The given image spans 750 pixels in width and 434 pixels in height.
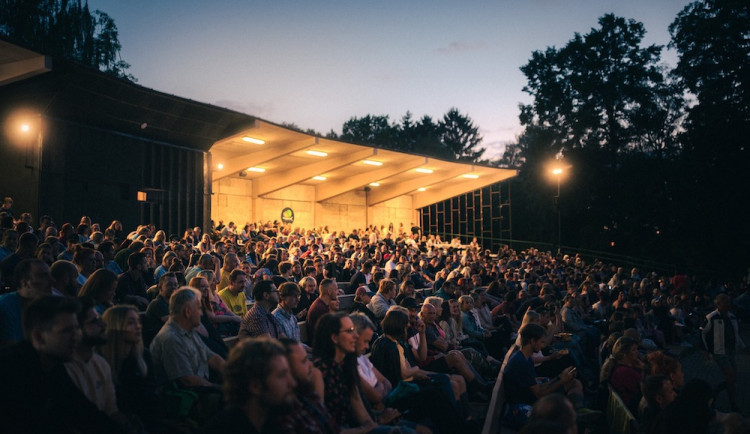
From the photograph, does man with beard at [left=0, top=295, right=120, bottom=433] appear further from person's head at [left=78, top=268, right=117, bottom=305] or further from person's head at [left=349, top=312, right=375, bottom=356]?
person's head at [left=349, top=312, right=375, bottom=356]

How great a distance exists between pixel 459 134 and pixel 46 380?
205 feet

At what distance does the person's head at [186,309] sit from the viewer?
4.35 m

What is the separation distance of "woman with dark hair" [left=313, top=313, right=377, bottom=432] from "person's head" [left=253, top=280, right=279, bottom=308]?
1.75 meters

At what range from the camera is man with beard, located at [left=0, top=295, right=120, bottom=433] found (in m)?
Result: 2.73

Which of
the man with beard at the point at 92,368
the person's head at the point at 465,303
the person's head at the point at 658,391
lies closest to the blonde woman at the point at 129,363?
the man with beard at the point at 92,368

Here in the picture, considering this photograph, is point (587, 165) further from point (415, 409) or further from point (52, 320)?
point (52, 320)

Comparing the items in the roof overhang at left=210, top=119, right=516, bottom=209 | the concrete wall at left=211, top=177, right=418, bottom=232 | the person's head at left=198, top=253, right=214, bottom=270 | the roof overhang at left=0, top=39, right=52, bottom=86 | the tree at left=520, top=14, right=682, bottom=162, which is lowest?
the person's head at left=198, top=253, right=214, bottom=270

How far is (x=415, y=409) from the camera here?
4.80m

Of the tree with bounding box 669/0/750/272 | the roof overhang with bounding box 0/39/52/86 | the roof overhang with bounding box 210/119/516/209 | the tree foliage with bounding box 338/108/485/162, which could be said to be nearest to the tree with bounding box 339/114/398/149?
the tree foliage with bounding box 338/108/485/162

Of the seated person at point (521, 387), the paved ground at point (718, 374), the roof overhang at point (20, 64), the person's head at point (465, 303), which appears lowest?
the paved ground at point (718, 374)

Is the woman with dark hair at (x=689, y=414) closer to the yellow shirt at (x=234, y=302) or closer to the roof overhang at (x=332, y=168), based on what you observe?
the yellow shirt at (x=234, y=302)

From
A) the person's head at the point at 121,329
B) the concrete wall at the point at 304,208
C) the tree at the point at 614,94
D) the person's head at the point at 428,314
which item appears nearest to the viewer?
the person's head at the point at 121,329

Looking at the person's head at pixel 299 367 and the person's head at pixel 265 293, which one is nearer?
the person's head at pixel 299 367

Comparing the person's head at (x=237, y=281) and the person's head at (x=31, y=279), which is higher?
the person's head at (x=31, y=279)
